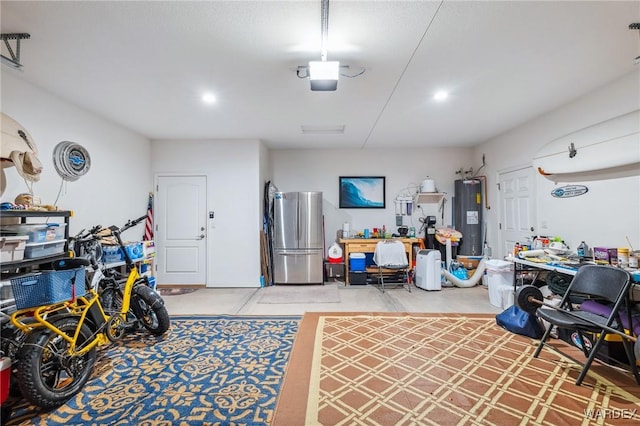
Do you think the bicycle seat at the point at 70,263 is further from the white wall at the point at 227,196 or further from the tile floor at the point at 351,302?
the white wall at the point at 227,196

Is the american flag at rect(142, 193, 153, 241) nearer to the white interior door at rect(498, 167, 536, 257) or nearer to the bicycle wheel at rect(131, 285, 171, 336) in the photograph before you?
the bicycle wheel at rect(131, 285, 171, 336)

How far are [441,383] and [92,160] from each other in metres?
4.76

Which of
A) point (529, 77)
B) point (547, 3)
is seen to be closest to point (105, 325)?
point (547, 3)

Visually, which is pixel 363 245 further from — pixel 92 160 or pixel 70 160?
pixel 70 160

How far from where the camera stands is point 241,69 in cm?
272

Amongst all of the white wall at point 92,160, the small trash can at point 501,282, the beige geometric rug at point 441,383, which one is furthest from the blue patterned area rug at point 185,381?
the small trash can at point 501,282

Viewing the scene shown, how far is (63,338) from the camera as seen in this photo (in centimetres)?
213

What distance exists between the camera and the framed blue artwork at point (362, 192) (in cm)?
612

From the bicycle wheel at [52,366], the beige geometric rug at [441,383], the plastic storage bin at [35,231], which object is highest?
the plastic storage bin at [35,231]

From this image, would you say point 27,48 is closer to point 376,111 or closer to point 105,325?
point 105,325

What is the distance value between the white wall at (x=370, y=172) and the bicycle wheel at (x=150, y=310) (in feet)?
12.1

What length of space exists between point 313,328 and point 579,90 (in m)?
4.04

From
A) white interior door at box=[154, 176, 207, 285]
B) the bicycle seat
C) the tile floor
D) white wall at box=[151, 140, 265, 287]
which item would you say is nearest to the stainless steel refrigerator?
white wall at box=[151, 140, 265, 287]

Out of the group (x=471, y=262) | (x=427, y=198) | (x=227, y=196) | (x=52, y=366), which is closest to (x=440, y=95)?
(x=427, y=198)
